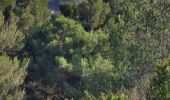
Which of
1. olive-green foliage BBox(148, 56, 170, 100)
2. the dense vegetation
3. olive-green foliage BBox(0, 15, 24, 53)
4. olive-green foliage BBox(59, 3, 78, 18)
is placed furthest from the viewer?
olive-green foliage BBox(59, 3, 78, 18)

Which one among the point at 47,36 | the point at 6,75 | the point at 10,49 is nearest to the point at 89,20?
the point at 47,36

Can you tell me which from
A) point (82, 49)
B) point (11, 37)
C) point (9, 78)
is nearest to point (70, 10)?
point (82, 49)

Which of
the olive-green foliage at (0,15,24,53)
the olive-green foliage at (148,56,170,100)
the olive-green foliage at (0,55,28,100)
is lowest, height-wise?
the olive-green foliage at (0,55,28,100)

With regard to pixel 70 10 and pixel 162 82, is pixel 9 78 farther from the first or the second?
pixel 162 82

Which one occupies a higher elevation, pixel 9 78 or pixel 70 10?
pixel 70 10

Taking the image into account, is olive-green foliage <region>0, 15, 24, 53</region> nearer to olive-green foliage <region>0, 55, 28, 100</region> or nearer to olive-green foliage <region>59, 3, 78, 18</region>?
olive-green foliage <region>0, 55, 28, 100</region>

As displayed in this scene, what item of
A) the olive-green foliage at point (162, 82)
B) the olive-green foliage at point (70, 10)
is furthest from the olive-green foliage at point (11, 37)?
the olive-green foliage at point (162, 82)

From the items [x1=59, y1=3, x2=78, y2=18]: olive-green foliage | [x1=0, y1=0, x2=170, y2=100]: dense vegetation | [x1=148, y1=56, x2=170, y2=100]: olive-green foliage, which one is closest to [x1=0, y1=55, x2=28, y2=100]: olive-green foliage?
[x1=0, y1=0, x2=170, y2=100]: dense vegetation
